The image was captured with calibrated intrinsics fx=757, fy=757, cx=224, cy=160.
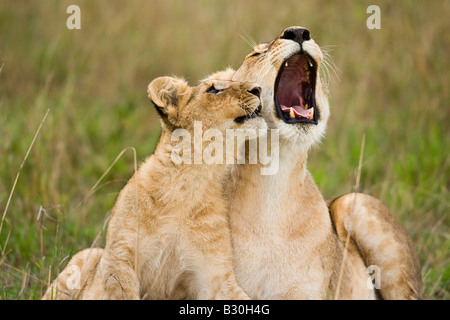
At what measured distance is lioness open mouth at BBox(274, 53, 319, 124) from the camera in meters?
4.43

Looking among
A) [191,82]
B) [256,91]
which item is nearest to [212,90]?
[256,91]

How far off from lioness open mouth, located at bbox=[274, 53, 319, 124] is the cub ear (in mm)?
571

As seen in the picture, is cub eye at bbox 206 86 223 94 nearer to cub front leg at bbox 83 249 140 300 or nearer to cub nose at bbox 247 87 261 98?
cub nose at bbox 247 87 261 98

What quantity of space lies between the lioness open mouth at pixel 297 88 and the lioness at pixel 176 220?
29cm

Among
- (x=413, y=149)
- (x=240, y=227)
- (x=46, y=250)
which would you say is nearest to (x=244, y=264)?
(x=240, y=227)

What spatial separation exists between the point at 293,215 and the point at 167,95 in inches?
39.3

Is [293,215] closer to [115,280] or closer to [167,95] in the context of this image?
[167,95]

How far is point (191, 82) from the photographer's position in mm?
8625

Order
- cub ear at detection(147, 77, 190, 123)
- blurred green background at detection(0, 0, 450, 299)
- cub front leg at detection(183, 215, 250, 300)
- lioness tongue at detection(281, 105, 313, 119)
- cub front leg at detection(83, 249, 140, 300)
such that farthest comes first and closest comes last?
blurred green background at detection(0, 0, 450, 299) → lioness tongue at detection(281, 105, 313, 119) → cub ear at detection(147, 77, 190, 123) → cub front leg at detection(183, 215, 250, 300) → cub front leg at detection(83, 249, 140, 300)

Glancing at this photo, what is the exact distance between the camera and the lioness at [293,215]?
423 cm

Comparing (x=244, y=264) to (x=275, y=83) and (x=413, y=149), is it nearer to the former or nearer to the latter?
(x=275, y=83)

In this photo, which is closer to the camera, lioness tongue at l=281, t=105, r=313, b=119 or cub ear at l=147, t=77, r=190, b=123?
cub ear at l=147, t=77, r=190, b=123

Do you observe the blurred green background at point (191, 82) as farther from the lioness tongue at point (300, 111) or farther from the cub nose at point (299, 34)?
the cub nose at point (299, 34)

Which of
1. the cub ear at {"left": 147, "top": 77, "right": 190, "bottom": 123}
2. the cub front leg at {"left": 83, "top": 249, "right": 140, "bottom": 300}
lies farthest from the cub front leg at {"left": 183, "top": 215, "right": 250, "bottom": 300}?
the cub ear at {"left": 147, "top": 77, "right": 190, "bottom": 123}
